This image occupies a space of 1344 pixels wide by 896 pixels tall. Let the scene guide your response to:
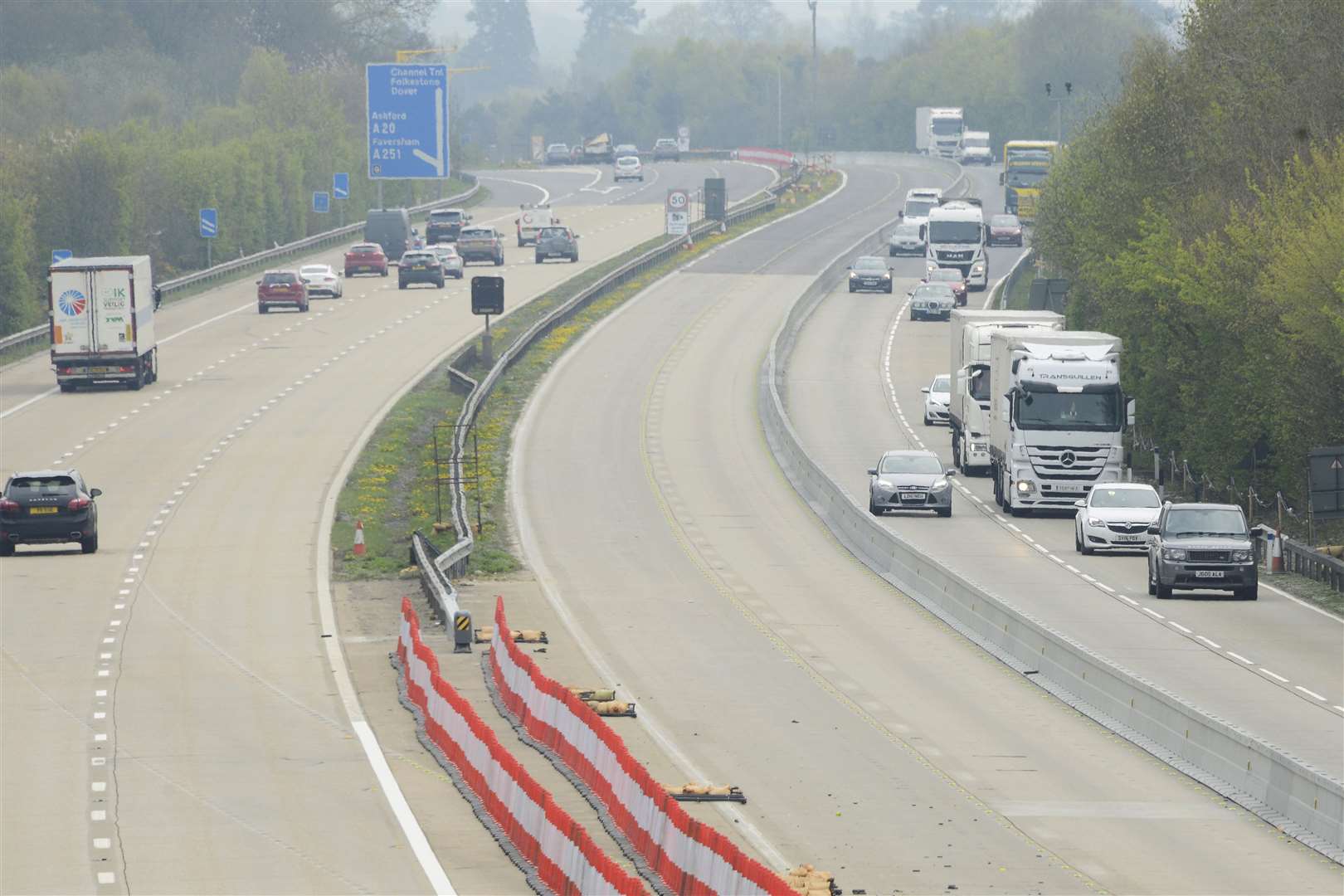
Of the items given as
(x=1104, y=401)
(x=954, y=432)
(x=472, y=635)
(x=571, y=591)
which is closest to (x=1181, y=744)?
(x=472, y=635)

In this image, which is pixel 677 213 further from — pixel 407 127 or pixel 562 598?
pixel 562 598

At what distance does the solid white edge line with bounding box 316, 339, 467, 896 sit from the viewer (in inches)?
842

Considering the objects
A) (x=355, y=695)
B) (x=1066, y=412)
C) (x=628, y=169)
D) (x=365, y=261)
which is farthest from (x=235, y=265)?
(x=355, y=695)

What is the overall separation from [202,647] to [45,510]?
914cm

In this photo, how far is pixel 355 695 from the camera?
30172mm

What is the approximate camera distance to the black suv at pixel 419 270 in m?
90.4

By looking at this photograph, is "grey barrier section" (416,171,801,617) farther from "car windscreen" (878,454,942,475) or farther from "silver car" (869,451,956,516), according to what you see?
"car windscreen" (878,454,942,475)

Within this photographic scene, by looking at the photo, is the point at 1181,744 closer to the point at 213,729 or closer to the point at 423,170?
the point at 213,729

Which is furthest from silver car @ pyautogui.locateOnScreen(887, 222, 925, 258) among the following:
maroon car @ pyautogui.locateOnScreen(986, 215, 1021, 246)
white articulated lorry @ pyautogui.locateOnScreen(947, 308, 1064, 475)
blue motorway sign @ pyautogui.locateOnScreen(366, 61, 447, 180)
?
white articulated lorry @ pyautogui.locateOnScreen(947, 308, 1064, 475)

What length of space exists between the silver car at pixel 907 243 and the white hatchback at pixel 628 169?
5192 cm

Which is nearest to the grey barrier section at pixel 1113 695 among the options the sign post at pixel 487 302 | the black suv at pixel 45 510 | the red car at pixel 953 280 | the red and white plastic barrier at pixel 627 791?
the red and white plastic barrier at pixel 627 791

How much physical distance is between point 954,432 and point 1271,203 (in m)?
9.99

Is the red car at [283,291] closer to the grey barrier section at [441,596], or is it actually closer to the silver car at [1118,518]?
the grey barrier section at [441,596]

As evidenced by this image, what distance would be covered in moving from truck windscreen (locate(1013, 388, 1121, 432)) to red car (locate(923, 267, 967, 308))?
40.8 meters
